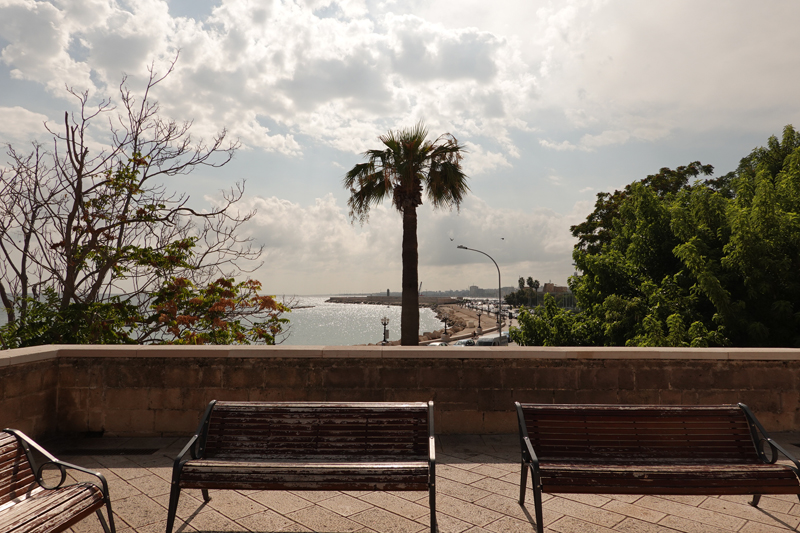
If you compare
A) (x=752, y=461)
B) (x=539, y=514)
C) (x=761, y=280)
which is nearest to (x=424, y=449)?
(x=539, y=514)

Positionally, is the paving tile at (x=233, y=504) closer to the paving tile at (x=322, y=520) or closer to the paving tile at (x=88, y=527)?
the paving tile at (x=322, y=520)

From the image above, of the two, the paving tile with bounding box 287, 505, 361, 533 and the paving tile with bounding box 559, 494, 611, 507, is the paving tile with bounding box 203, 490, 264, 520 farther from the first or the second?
the paving tile with bounding box 559, 494, 611, 507

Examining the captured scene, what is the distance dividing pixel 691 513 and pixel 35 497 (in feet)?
14.0

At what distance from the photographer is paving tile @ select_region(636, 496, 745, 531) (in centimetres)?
327

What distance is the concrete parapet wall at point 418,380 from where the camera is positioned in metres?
5.26

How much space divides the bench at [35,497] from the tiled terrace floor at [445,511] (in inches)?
22.3

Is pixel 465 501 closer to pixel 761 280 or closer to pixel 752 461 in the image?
pixel 752 461

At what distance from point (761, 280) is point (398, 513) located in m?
9.61

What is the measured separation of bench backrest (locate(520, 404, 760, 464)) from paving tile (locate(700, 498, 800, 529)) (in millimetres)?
363

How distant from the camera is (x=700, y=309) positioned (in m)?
11.4

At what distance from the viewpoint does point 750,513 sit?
3.42 meters

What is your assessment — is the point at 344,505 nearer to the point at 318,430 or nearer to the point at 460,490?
the point at 318,430

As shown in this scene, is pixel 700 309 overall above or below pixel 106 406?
above

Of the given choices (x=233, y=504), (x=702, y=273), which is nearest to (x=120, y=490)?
(x=233, y=504)
